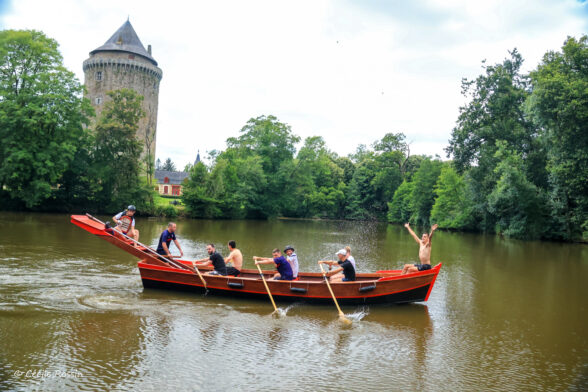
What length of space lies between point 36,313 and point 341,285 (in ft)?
22.1

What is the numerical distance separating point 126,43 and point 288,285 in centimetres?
5397

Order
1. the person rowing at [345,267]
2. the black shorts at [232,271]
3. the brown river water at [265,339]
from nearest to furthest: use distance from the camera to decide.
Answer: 1. the brown river water at [265,339]
2. the person rowing at [345,267]
3. the black shorts at [232,271]

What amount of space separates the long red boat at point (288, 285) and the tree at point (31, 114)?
1063 inches

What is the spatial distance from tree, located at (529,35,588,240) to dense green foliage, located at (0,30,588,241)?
0.25ft

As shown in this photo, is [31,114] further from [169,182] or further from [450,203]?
[169,182]

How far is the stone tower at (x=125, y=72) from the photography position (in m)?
53.2

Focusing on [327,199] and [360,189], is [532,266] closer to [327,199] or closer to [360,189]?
[327,199]

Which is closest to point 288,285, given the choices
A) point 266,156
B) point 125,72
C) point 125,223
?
point 125,223

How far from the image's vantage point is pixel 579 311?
1142 centimetres

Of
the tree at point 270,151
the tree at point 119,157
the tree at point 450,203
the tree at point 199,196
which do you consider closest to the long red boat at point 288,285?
the tree at point 119,157

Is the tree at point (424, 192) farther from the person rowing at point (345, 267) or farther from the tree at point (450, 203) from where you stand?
the person rowing at point (345, 267)

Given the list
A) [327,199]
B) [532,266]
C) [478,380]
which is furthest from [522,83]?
[478,380]

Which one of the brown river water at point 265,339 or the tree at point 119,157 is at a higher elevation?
the tree at point 119,157

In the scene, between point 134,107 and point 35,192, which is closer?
point 35,192
